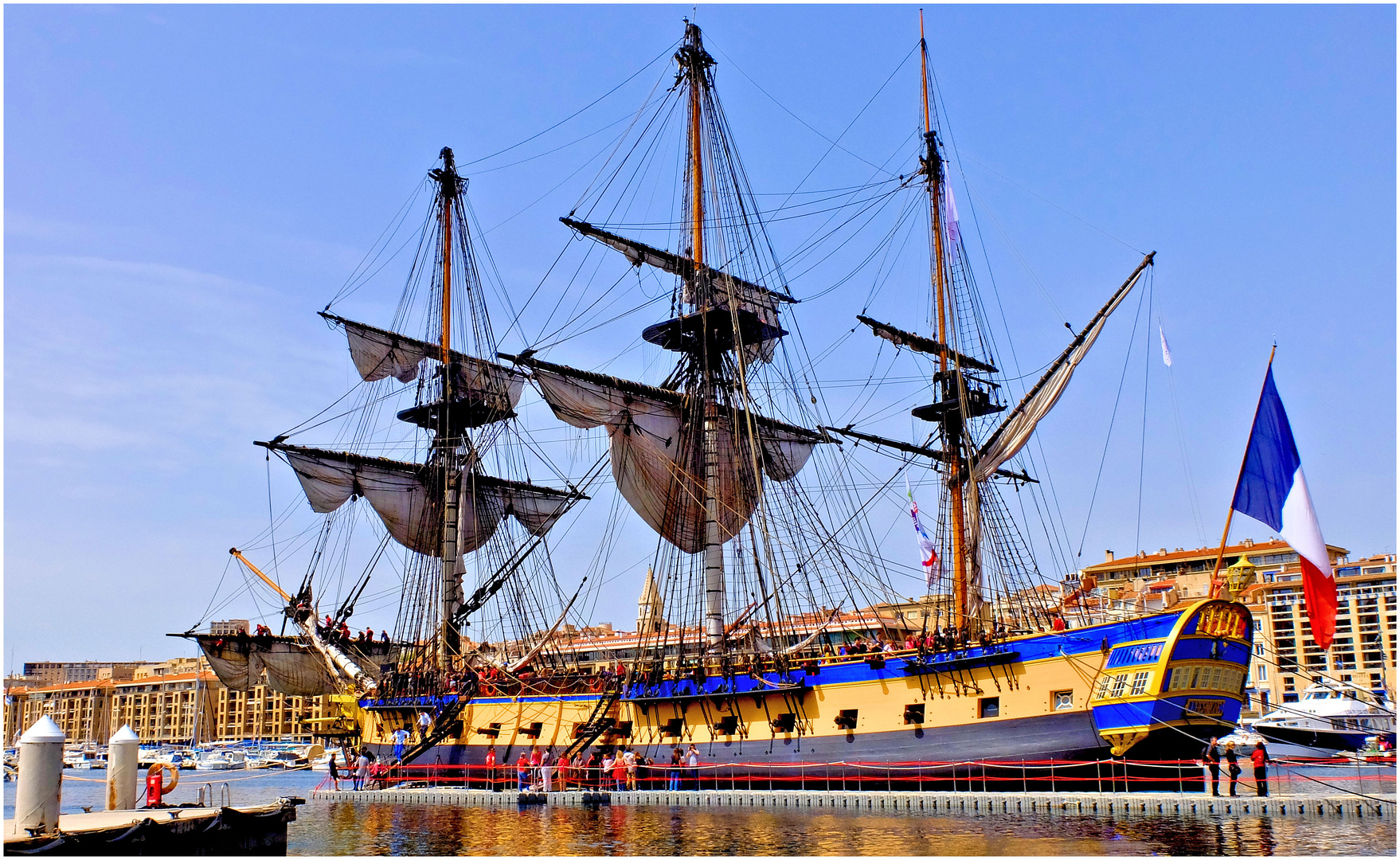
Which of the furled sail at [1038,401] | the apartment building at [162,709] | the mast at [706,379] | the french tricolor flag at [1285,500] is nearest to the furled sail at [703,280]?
the mast at [706,379]

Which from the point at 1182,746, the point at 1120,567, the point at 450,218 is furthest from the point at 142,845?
the point at 1120,567

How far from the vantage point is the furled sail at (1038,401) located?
3553 centimetres

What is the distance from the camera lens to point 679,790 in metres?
31.7

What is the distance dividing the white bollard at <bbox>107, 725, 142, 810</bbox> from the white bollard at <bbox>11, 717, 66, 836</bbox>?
328cm

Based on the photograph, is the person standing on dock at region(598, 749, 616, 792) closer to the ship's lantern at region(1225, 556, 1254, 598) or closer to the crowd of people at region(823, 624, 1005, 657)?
the crowd of people at region(823, 624, 1005, 657)

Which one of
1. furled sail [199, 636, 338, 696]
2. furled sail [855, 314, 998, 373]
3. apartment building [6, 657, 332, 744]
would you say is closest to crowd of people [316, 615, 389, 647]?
furled sail [199, 636, 338, 696]

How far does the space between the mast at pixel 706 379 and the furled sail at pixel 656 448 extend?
0.63 meters

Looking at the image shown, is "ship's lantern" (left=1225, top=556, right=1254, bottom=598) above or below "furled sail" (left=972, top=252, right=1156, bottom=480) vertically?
below

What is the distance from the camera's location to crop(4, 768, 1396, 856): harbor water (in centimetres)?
2077

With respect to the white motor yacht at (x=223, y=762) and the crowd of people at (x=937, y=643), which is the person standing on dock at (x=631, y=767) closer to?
the crowd of people at (x=937, y=643)

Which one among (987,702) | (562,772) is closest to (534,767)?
(562,772)

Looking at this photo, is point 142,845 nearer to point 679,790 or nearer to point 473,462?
point 679,790

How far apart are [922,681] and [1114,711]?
15.6 feet

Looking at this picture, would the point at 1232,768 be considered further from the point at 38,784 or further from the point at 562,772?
the point at 38,784
